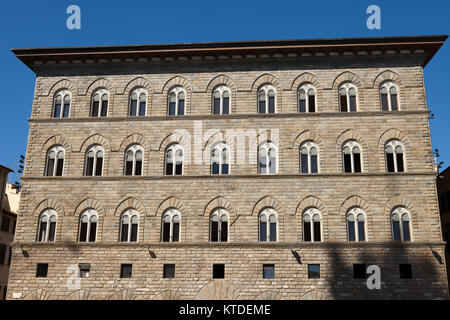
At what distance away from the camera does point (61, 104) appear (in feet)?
90.3

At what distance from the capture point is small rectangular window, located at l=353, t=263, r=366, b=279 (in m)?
23.3

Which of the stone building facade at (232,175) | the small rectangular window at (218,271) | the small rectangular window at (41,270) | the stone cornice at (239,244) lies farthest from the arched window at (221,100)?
the small rectangular window at (41,270)

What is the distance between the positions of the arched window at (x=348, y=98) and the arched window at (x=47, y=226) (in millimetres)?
16663

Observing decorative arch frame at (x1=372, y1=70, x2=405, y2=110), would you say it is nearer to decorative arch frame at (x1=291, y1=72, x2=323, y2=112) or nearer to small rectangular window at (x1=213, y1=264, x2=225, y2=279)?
decorative arch frame at (x1=291, y1=72, x2=323, y2=112)

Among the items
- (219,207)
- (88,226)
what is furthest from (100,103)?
(219,207)

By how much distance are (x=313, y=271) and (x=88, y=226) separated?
39.0 feet

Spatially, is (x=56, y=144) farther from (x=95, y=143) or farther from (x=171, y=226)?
(x=171, y=226)

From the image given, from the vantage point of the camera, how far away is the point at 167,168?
25750 millimetres

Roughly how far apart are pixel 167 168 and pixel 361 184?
10234mm

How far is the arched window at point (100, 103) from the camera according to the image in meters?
27.1

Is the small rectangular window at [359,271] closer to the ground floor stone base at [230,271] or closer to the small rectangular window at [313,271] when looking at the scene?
the ground floor stone base at [230,271]

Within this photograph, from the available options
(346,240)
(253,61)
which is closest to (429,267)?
(346,240)
